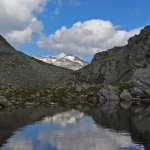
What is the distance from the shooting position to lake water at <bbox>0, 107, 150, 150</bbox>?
46.7 m

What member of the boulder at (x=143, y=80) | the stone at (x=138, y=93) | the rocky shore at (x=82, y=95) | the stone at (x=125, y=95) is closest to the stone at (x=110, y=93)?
the rocky shore at (x=82, y=95)

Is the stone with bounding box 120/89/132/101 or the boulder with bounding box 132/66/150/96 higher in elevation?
the boulder with bounding box 132/66/150/96

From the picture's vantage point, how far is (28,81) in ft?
638

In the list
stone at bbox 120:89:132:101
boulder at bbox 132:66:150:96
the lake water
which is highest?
boulder at bbox 132:66:150:96

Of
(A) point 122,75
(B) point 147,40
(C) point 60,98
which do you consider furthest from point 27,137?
(A) point 122,75

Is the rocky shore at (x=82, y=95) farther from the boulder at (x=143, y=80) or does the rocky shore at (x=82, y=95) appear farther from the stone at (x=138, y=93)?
the boulder at (x=143, y=80)

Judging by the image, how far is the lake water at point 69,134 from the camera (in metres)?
46.7

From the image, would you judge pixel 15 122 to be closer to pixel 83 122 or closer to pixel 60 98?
pixel 83 122

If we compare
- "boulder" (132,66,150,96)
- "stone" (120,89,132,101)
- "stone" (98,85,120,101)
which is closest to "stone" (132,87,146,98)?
"boulder" (132,66,150,96)

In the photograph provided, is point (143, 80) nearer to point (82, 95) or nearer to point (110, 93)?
point (110, 93)

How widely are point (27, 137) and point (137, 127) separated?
841 inches

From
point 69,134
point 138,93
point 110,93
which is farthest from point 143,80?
point 69,134

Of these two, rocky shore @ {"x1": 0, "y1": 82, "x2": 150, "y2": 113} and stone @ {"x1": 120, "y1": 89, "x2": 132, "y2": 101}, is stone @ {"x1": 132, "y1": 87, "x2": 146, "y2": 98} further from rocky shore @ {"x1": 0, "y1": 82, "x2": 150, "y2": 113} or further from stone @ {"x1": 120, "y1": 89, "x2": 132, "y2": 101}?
stone @ {"x1": 120, "y1": 89, "x2": 132, "y2": 101}

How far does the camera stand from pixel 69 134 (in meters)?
57.3
